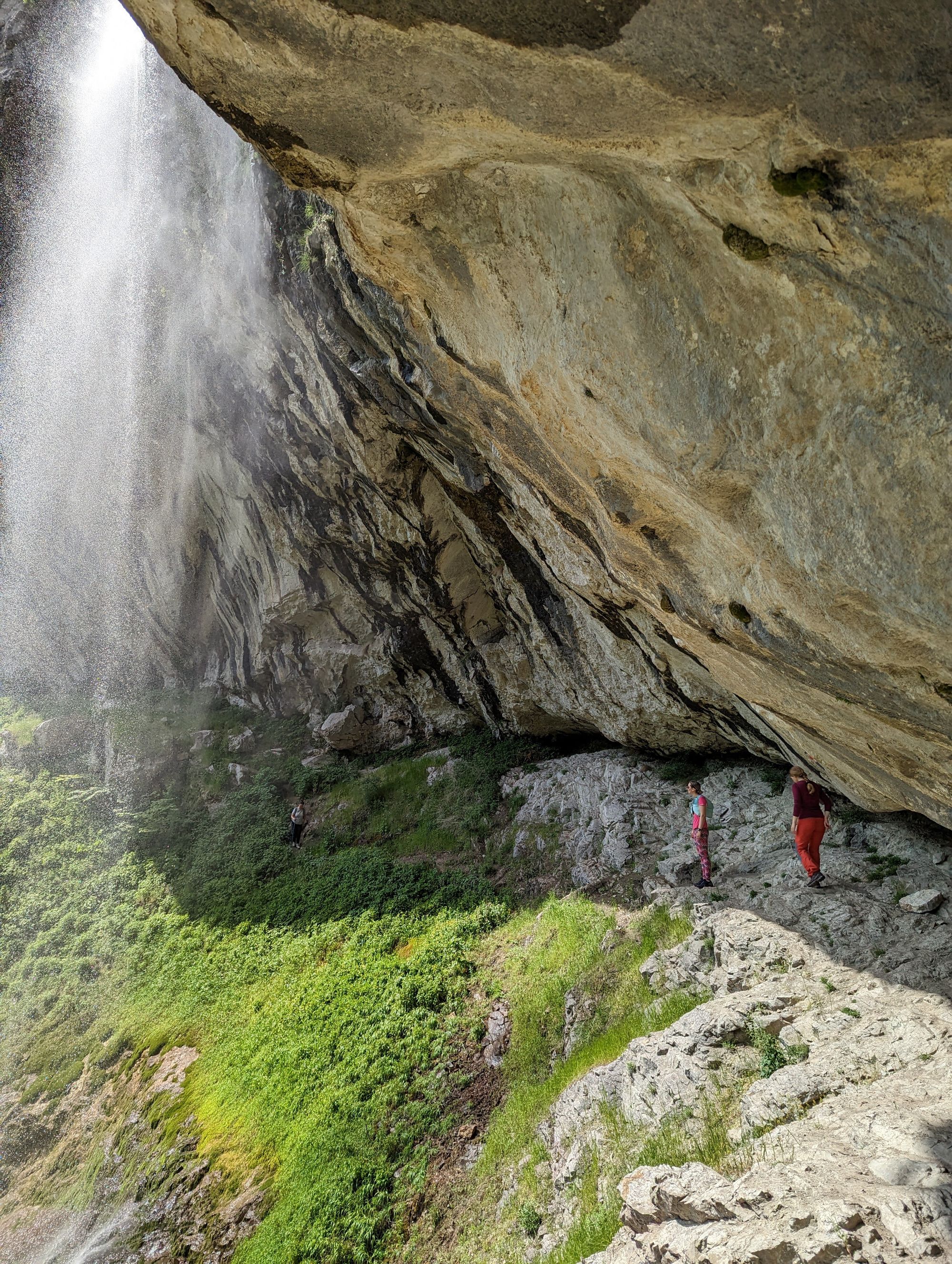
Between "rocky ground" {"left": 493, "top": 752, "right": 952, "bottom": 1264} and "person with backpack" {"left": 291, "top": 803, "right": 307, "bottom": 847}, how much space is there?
8872 millimetres

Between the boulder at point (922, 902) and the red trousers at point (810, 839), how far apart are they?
1.02 metres

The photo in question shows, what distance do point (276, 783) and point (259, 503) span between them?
8.02 meters

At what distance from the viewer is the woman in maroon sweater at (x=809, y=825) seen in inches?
300

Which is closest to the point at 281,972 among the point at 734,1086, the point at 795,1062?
the point at 734,1086

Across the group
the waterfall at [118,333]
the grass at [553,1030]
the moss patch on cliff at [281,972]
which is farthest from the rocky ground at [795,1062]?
the waterfall at [118,333]

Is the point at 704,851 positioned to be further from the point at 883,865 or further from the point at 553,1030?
the point at 553,1030

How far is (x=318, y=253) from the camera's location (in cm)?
1071

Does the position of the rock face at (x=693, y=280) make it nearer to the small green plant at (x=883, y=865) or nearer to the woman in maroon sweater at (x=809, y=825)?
the woman in maroon sweater at (x=809, y=825)

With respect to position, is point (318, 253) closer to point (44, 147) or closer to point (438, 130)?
point (438, 130)

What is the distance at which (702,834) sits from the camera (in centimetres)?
885

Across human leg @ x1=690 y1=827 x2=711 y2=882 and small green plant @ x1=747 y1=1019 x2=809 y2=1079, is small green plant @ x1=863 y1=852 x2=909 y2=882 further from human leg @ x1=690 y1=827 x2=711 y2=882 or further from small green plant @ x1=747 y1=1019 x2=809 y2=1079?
small green plant @ x1=747 y1=1019 x2=809 y2=1079

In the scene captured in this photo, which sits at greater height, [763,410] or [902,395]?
[763,410]

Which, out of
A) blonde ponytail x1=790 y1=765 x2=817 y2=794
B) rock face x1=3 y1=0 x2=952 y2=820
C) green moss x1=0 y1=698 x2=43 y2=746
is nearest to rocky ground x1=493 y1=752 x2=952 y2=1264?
blonde ponytail x1=790 y1=765 x2=817 y2=794

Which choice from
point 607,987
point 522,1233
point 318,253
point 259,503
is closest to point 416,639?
point 259,503
